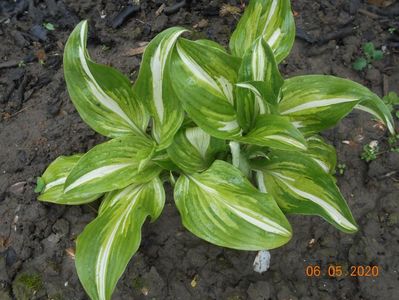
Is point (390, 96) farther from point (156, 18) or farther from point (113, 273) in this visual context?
point (113, 273)

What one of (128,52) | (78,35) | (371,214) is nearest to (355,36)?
(371,214)

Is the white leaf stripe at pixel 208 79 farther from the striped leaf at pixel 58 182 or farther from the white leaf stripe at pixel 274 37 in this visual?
the striped leaf at pixel 58 182

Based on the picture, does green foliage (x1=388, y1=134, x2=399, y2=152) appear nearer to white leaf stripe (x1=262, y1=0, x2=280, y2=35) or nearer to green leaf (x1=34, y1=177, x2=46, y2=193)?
white leaf stripe (x1=262, y1=0, x2=280, y2=35)

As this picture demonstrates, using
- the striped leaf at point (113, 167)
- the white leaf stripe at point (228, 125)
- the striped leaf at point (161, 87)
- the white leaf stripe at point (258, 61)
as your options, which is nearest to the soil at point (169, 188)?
the striped leaf at point (113, 167)

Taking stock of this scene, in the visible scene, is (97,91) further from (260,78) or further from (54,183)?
(260,78)

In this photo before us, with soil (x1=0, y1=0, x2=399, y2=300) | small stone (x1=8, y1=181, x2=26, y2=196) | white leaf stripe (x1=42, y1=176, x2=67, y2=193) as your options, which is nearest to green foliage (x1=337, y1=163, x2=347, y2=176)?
soil (x1=0, y1=0, x2=399, y2=300)
